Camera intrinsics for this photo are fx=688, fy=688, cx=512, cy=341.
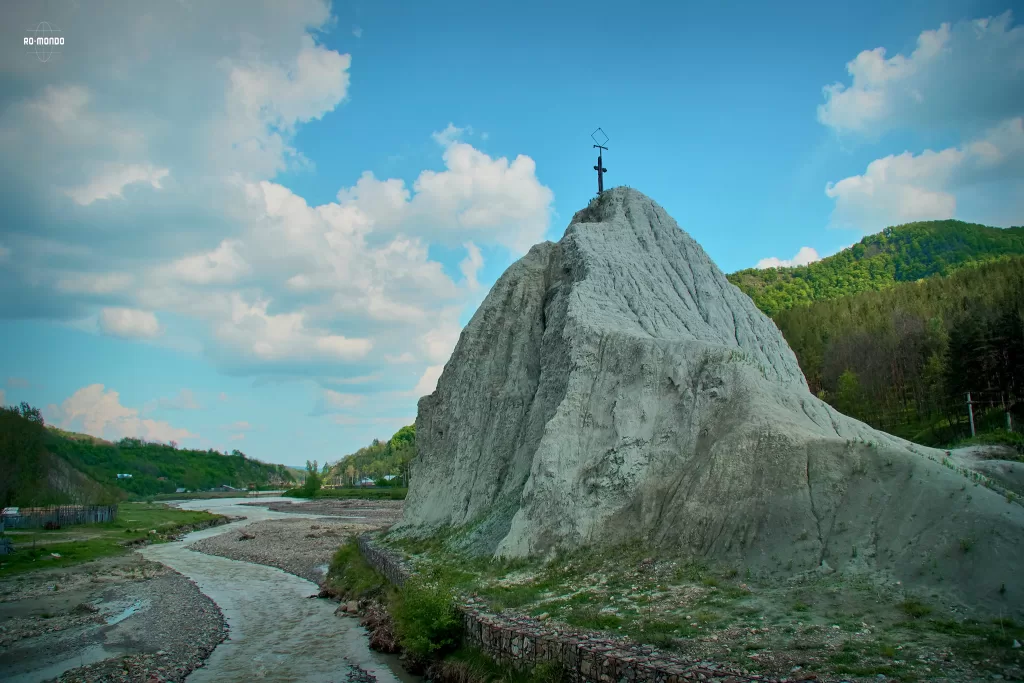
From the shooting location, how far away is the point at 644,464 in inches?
719

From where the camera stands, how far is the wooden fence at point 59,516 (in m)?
48.0

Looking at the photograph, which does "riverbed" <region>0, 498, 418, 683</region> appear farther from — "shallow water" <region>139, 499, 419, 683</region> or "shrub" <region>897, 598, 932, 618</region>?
"shrub" <region>897, 598, 932, 618</region>

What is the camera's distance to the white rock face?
12938 millimetres

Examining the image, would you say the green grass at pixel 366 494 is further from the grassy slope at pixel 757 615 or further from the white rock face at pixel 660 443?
the grassy slope at pixel 757 615

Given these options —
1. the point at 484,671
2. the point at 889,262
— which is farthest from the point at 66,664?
the point at 889,262

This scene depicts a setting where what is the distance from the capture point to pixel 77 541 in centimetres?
4219

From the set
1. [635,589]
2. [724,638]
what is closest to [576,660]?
[724,638]

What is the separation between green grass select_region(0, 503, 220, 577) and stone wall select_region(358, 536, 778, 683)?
28.6 meters

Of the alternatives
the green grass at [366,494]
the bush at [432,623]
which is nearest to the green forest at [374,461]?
the green grass at [366,494]

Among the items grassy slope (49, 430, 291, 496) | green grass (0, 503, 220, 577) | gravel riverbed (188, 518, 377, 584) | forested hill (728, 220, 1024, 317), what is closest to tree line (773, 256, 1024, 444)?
gravel riverbed (188, 518, 377, 584)

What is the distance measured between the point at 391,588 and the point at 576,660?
12.9m

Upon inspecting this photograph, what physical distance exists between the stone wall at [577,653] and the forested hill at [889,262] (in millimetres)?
105129

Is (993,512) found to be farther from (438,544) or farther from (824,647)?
(438,544)

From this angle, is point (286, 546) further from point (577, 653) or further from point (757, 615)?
point (757, 615)
